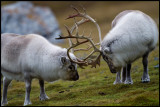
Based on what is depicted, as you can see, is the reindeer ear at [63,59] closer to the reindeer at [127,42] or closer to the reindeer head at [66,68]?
the reindeer head at [66,68]

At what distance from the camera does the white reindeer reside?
930 centimetres

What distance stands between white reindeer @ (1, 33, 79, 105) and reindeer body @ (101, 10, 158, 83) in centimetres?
135

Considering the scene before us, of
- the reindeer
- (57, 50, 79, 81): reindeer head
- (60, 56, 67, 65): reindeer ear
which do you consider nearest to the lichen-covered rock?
the reindeer

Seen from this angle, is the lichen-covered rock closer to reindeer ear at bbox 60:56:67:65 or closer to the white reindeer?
the white reindeer

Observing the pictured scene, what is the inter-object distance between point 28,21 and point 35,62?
109ft

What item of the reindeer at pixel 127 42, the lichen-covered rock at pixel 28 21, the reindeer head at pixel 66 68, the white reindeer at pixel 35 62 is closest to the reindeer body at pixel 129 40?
the reindeer at pixel 127 42

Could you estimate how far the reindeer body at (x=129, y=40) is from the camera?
962 centimetres

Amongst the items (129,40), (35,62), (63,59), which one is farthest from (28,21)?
(63,59)

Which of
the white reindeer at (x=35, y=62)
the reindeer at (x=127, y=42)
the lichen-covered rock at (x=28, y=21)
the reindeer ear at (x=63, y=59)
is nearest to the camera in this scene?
the reindeer ear at (x=63, y=59)

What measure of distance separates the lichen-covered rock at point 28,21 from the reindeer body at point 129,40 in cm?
2732

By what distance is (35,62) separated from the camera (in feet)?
30.7

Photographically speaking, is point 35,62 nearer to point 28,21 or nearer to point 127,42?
point 127,42

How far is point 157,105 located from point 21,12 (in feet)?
126

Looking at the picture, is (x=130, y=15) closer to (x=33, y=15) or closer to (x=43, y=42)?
(x=43, y=42)
